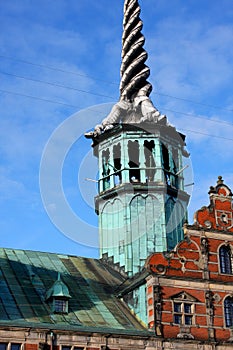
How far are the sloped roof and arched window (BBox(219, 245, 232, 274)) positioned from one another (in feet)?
22.7

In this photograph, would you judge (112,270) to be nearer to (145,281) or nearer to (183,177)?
(145,281)

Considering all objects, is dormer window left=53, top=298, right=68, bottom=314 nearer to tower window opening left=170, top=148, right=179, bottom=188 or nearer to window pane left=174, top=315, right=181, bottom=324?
window pane left=174, top=315, right=181, bottom=324

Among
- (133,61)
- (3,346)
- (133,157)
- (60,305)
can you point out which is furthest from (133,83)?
(3,346)

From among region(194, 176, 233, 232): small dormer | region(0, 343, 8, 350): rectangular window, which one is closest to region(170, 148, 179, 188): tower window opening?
region(194, 176, 233, 232): small dormer

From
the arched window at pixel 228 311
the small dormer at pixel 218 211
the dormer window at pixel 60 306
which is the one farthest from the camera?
the small dormer at pixel 218 211

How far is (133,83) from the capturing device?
54844mm

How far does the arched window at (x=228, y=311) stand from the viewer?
4122 cm

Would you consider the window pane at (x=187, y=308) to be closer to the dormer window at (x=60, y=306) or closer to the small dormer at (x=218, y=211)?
the small dormer at (x=218, y=211)

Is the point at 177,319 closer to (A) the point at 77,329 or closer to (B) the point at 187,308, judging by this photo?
(B) the point at 187,308

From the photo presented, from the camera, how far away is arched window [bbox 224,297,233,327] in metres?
41.2

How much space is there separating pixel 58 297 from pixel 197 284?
29.0ft

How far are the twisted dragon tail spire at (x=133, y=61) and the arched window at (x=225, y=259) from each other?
16691 millimetres

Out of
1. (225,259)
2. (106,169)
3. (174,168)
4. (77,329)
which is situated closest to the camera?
(77,329)

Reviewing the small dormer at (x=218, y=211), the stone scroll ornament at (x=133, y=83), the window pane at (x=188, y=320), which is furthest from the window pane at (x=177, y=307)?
the stone scroll ornament at (x=133, y=83)
